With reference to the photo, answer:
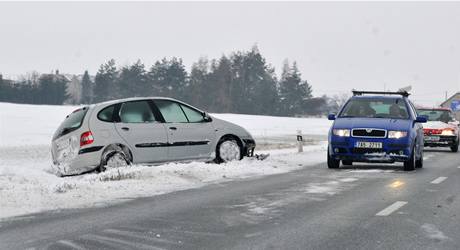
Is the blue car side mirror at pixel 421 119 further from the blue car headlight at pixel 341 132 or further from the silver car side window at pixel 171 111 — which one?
the silver car side window at pixel 171 111

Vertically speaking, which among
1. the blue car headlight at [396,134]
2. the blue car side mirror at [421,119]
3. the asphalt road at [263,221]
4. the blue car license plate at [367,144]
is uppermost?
the blue car side mirror at [421,119]

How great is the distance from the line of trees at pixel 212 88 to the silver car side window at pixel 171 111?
93.8 metres

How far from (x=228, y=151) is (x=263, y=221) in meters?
7.06

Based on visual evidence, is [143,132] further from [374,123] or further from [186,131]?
[374,123]

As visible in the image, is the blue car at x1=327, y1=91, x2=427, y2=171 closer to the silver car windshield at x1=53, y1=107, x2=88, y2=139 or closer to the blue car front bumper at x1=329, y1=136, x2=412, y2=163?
the blue car front bumper at x1=329, y1=136, x2=412, y2=163

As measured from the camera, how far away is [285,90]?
11469 cm

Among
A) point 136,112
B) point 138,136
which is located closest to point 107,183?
point 138,136

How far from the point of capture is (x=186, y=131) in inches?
519

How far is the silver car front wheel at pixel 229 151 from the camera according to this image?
13.9m

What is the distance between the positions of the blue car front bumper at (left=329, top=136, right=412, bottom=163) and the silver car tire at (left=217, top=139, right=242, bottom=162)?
6.81 ft

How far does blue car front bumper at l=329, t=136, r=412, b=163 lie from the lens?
1339 centimetres

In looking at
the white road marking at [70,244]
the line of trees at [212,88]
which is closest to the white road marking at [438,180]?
the white road marking at [70,244]

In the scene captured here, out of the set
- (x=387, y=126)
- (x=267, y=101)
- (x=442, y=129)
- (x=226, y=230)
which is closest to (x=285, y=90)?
(x=267, y=101)

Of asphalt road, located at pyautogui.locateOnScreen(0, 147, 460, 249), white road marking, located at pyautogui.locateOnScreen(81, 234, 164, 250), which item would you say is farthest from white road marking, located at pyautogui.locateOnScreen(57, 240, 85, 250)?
white road marking, located at pyautogui.locateOnScreen(81, 234, 164, 250)
